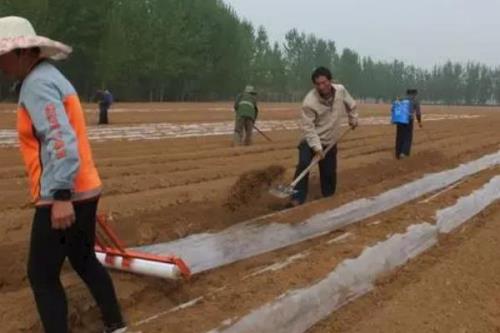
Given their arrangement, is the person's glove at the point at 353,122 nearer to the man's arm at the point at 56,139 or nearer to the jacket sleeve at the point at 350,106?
the jacket sleeve at the point at 350,106

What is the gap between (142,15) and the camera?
6750cm

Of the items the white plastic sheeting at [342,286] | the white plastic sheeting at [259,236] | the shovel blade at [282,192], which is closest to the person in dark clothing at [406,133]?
the white plastic sheeting at [259,236]

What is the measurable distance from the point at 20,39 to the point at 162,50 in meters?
65.2

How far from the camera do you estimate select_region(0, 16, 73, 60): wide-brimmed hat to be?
3.17 meters

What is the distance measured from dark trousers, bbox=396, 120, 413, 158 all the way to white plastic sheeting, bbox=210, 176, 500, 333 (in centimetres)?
669

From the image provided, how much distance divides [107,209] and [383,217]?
3064 mm

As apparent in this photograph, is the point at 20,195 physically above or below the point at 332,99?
below

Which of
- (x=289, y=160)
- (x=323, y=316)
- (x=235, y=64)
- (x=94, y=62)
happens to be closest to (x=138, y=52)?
(x=94, y=62)

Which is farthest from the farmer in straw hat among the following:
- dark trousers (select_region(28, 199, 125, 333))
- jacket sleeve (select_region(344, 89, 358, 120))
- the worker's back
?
the worker's back

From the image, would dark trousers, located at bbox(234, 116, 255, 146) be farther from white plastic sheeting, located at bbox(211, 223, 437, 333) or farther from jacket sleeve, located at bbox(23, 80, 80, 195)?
jacket sleeve, located at bbox(23, 80, 80, 195)

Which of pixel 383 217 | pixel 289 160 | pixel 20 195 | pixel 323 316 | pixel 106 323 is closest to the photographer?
pixel 106 323

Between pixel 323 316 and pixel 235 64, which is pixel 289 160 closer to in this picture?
pixel 323 316

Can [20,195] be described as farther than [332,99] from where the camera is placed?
Yes

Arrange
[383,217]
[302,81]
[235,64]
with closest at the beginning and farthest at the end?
[383,217], [235,64], [302,81]
